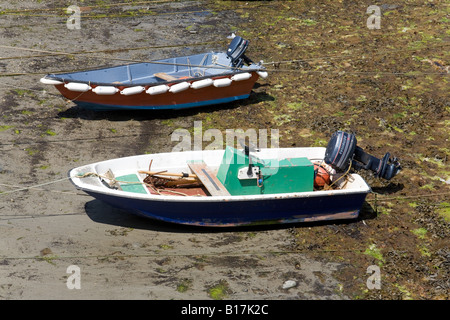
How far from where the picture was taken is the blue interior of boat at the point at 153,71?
13.0 metres

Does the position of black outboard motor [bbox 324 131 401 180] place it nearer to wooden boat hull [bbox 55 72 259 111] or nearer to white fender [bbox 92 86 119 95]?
wooden boat hull [bbox 55 72 259 111]

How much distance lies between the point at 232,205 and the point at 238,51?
5.67 meters

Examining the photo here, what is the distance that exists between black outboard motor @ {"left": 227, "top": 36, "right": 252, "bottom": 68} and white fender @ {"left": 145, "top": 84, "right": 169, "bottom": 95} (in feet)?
6.59

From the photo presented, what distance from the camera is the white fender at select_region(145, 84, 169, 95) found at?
12613 millimetres

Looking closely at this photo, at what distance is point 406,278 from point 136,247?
4.26m

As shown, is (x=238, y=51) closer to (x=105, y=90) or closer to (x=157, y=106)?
(x=157, y=106)

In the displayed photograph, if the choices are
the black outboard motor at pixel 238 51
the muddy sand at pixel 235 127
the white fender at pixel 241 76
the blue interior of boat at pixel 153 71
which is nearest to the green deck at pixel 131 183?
the muddy sand at pixel 235 127

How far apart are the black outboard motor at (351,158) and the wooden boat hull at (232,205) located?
12.6 inches

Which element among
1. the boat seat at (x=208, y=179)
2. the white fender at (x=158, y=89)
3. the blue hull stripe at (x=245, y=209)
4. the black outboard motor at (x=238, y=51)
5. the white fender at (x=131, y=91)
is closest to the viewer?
the blue hull stripe at (x=245, y=209)

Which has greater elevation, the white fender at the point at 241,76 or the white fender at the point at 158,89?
the white fender at the point at 241,76

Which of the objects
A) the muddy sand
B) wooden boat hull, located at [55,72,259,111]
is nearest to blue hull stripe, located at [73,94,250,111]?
wooden boat hull, located at [55,72,259,111]

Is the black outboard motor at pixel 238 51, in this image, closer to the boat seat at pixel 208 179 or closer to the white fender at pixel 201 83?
the white fender at pixel 201 83

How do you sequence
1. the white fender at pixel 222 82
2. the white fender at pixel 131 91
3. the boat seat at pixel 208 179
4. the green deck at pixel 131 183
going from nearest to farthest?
the boat seat at pixel 208 179, the green deck at pixel 131 183, the white fender at pixel 131 91, the white fender at pixel 222 82

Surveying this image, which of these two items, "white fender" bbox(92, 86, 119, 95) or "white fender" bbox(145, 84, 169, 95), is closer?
"white fender" bbox(92, 86, 119, 95)
